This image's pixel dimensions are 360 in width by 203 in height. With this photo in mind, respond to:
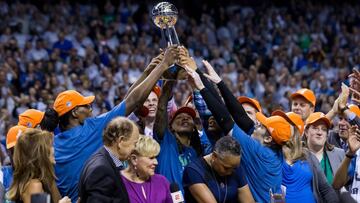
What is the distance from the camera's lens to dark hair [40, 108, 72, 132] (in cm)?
702

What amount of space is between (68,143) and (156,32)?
14304 mm

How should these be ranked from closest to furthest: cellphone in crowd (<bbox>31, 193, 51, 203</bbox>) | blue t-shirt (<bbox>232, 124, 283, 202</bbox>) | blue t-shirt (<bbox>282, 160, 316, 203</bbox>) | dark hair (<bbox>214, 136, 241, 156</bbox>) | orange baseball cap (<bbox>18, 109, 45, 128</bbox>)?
cellphone in crowd (<bbox>31, 193, 51, 203</bbox>) < dark hair (<bbox>214, 136, 241, 156</bbox>) < blue t-shirt (<bbox>232, 124, 283, 202</bbox>) < blue t-shirt (<bbox>282, 160, 316, 203</bbox>) < orange baseball cap (<bbox>18, 109, 45, 128</bbox>)

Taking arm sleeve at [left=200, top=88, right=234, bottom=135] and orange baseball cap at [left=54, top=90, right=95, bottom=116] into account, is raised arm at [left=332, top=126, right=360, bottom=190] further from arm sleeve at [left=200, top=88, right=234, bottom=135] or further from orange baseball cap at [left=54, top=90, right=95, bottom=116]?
orange baseball cap at [left=54, top=90, right=95, bottom=116]

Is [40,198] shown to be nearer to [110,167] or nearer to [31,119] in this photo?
[110,167]

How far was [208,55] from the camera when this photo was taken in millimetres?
20656

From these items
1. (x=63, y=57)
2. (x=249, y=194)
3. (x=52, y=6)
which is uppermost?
(x=52, y=6)

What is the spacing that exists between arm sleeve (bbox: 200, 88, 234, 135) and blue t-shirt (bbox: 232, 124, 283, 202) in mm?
58

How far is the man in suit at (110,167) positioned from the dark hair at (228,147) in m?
0.71

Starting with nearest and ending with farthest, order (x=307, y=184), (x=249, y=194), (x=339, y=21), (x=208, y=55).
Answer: (x=249, y=194) → (x=307, y=184) → (x=208, y=55) → (x=339, y=21)

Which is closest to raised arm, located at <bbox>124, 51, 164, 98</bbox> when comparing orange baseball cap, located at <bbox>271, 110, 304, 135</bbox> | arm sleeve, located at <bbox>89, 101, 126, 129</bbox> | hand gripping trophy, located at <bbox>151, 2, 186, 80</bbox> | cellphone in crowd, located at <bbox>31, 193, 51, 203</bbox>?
hand gripping trophy, located at <bbox>151, 2, 186, 80</bbox>

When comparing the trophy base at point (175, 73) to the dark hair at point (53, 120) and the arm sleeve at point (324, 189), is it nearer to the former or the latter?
the dark hair at point (53, 120)

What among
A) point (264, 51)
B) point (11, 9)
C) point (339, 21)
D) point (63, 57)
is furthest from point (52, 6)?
point (339, 21)

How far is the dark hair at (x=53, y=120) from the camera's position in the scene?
7016mm

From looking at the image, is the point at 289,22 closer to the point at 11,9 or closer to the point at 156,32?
the point at 156,32
